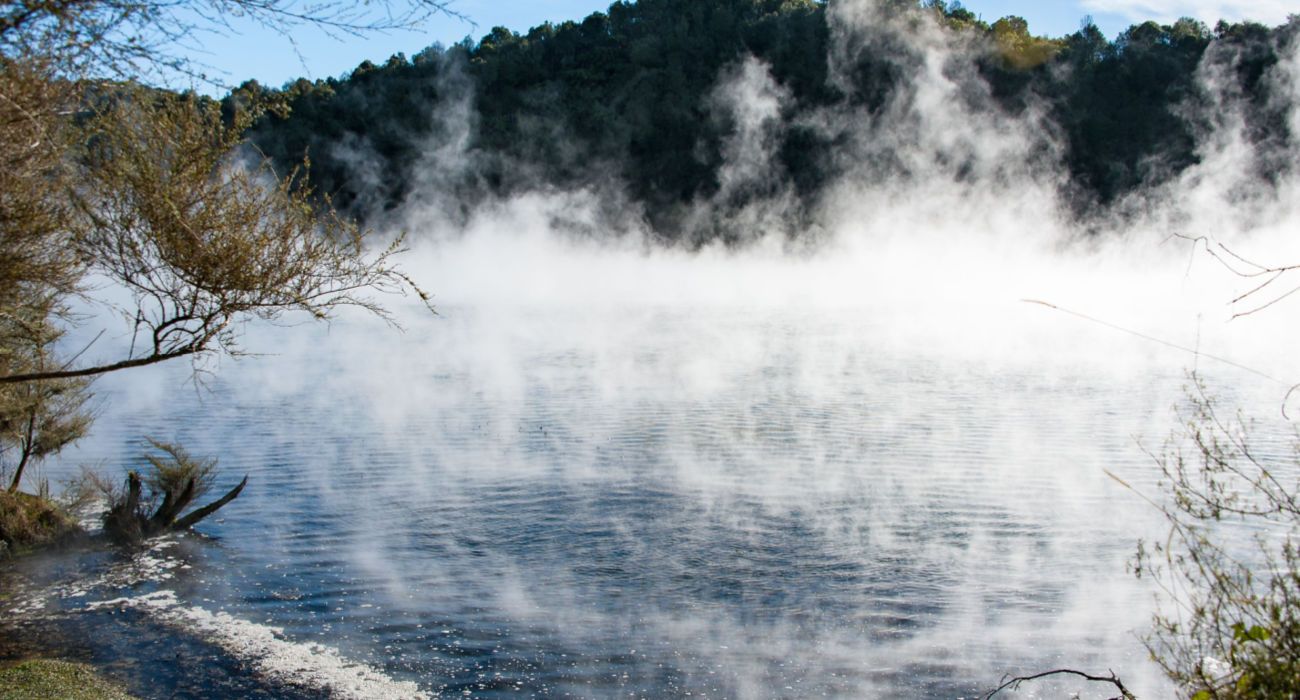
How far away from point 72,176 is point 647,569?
5856 mm

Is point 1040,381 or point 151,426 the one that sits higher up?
point 1040,381

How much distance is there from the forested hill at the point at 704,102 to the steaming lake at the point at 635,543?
33364 millimetres

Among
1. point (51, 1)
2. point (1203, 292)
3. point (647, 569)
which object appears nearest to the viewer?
point (51, 1)

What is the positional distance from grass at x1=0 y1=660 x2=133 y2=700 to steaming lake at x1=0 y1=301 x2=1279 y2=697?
0.29 metres

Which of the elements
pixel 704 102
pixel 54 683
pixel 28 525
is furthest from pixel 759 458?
pixel 704 102

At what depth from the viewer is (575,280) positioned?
50.1 m

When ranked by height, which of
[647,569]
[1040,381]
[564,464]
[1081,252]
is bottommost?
[647,569]

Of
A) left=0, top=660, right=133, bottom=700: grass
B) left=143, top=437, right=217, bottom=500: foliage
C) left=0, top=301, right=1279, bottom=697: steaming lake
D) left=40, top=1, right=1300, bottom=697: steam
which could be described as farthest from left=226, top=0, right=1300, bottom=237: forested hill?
left=0, top=660, right=133, bottom=700: grass

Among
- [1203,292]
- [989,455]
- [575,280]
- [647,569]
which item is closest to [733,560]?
[647,569]

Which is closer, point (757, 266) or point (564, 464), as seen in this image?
point (564, 464)

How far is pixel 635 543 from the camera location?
10.3 m

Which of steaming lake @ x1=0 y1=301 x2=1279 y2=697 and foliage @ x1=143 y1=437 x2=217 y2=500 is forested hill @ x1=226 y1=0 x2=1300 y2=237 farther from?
foliage @ x1=143 y1=437 x2=217 y2=500

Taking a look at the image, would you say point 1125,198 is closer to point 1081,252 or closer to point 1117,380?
point 1081,252

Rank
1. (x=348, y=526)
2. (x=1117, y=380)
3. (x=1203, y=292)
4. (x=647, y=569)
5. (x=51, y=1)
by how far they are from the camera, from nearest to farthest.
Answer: (x=51, y=1)
(x=647, y=569)
(x=348, y=526)
(x=1117, y=380)
(x=1203, y=292)
